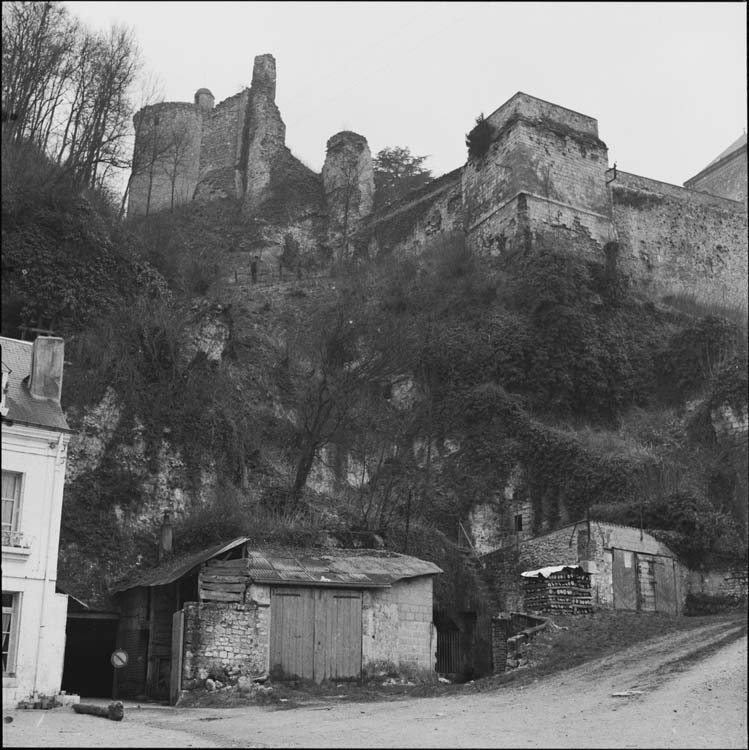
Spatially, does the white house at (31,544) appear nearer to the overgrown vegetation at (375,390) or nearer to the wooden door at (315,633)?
the wooden door at (315,633)

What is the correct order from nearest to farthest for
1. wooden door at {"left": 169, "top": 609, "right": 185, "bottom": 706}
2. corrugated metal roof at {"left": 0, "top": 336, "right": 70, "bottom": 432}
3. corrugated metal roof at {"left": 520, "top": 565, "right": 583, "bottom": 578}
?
wooden door at {"left": 169, "top": 609, "right": 185, "bottom": 706} → corrugated metal roof at {"left": 0, "top": 336, "right": 70, "bottom": 432} → corrugated metal roof at {"left": 520, "top": 565, "right": 583, "bottom": 578}

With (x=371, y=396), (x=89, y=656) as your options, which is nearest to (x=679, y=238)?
(x=371, y=396)

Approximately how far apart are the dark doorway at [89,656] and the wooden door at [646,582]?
10552mm

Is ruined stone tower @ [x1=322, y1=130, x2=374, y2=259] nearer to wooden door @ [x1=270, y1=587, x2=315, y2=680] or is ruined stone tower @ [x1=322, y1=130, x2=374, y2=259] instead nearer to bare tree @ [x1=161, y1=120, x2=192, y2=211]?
bare tree @ [x1=161, y1=120, x2=192, y2=211]

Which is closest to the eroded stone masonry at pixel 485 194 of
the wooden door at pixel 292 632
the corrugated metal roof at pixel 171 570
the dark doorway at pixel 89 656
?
the corrugated metal roof at pixel 171 570

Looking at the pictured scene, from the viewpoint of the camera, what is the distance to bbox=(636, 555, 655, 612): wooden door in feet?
65.3

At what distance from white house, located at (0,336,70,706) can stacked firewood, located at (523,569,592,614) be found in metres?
9.19

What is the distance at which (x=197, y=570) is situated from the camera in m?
17.6

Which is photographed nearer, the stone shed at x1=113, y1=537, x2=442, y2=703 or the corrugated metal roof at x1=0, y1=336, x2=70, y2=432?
the corrugated metal roof at x1=0, y1=336, x2=70, y2=432

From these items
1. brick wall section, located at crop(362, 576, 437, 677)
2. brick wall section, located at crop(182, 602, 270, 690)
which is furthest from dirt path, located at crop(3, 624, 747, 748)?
brick wall section, located at crop(362, 576, 437, 677)

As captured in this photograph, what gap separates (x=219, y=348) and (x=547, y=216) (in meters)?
13.9

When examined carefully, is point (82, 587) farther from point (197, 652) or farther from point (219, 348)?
point (219, 348)

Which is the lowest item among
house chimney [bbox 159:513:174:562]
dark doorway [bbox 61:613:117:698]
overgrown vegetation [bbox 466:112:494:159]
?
dark doorway [bbox 61:613:117:698]

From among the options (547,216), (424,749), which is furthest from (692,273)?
(424,749)
